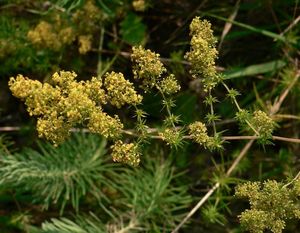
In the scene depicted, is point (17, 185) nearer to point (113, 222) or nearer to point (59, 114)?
point (113, 222)

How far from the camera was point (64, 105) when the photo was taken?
1141 mm

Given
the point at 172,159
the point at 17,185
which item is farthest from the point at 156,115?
the point at 17,185

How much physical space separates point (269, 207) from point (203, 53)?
1.24 ft

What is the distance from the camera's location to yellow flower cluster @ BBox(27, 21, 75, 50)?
2086 millimetres

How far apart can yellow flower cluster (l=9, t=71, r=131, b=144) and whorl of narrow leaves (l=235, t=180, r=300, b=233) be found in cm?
35

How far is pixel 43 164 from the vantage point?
216cm

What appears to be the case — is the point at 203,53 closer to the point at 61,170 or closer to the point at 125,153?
the point at 125,153

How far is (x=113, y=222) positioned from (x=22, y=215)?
0.39 metres

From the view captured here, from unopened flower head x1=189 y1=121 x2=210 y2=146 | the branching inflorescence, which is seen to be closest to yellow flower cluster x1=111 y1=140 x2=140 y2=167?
the branching inflorescence

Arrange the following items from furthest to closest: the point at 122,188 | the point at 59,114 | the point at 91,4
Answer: the point at 122,188, the point at 91,4, the point at 59,114

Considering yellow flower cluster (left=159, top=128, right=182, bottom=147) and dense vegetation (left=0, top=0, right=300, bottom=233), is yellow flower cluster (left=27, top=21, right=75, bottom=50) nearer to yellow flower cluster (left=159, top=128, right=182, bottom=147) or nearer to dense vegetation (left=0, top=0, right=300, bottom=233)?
dense vegetation (left=0, top=0, right=300, bottom=233)

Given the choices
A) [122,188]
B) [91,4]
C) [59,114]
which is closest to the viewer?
[59,114]

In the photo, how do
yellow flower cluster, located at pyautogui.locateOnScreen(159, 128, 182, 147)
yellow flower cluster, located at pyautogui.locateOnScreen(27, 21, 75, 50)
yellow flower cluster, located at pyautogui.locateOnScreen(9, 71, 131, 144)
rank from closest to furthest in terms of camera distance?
yellow flower cluster, located at pyautogui.locateOnScreen(9, 71, 131, 144) → yellow flower cluster, located at pyautogui.locateOnScreen(159, 128, 182, 147) → yellow flower cluster, located at pyautogui.locateOnScreen(27, 21, 75, 50)

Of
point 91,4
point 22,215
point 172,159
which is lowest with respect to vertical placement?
point 22,215
